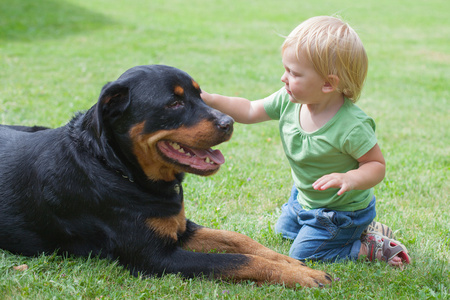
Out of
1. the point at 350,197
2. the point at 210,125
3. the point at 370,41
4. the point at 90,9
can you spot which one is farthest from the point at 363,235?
the point at 90,9

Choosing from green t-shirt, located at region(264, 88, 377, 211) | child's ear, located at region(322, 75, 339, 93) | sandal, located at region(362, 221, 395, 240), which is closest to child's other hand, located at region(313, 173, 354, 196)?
green t-shirt, located at region(264, 88, 377, 211)

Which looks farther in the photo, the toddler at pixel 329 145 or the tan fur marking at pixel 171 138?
the toddler at pixel 329 145

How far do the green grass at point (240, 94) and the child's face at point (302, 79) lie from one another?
1244 mm

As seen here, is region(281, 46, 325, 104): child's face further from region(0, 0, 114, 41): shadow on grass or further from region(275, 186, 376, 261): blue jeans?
region(0, 0, 114, 41): shadow on grass

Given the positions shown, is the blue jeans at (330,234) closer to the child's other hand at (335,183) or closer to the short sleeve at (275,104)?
the child's other hand at (335,183)

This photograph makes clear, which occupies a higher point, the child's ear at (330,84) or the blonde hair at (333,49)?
the blonde hair at (333,49)

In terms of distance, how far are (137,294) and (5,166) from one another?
1560mm

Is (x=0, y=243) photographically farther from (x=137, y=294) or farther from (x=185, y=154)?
(x=185, y=154)

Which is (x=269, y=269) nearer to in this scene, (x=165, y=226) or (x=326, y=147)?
(x=165, y=226)

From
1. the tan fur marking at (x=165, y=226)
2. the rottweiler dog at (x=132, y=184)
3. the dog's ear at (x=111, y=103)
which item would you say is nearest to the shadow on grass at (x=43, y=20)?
the rottweiler dog at (x=132, y=184)

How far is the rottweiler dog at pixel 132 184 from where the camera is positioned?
11.3 ft

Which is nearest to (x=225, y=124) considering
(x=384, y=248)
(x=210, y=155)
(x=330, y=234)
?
(x=210, y=155)

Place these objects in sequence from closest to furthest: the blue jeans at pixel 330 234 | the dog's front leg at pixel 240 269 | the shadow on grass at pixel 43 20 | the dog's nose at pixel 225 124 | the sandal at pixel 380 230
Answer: the dog's front leg at pixel 240 269 < the dog's nose at pixel 225 124 < the blue jeans at pixel 330 234 < the sandal at pixel 380 230 < the shadow on grass at pixel 43 20

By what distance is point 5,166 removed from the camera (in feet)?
12.6
